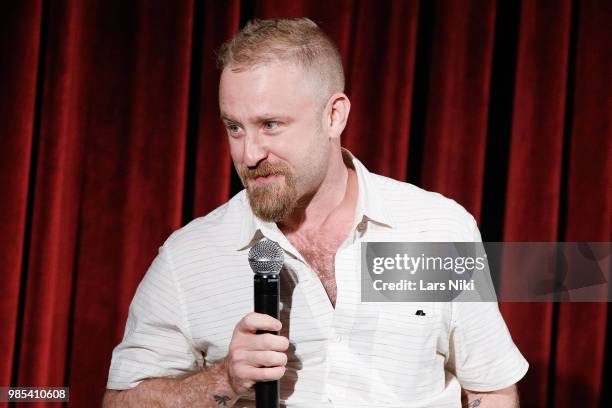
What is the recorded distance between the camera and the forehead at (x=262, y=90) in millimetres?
1320

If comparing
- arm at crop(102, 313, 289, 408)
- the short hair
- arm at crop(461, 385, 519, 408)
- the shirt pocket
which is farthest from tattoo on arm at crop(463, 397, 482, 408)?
the short hair

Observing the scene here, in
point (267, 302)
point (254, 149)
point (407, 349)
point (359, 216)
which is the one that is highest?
point (254, 149)

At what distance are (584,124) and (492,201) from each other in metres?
0.32

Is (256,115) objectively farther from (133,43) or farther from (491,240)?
(491,240)

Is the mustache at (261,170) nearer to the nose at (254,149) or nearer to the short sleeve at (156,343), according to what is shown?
the nose at (254,149)

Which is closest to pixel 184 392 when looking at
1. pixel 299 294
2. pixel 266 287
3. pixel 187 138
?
pixel 299 294

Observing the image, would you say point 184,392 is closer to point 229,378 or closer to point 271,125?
point 229,378

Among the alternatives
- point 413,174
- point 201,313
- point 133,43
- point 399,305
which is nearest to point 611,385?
point 413,174

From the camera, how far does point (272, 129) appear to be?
53.2 inches

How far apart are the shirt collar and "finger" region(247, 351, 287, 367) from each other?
1.07ft

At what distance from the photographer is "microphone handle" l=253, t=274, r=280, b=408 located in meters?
1.10

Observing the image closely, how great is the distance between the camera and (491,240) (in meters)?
2.03

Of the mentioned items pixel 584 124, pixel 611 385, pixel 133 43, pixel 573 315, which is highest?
pixel 133 43

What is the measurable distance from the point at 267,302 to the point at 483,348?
0.55 meters
